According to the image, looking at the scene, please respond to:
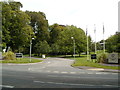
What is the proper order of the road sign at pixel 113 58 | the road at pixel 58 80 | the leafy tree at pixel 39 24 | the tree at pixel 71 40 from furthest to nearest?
the leafy tree at pixel 39 24 → the tree at pixel 71 40 → the road sign at pixel 113 58 → the road at pixel 58 80

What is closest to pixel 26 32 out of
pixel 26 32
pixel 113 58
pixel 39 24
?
pixel 26 32

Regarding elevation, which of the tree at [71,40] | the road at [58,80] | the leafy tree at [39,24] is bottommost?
the road at [58,80]

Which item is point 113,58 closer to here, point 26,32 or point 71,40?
point 71,40

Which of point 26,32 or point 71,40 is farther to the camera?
point 71,40

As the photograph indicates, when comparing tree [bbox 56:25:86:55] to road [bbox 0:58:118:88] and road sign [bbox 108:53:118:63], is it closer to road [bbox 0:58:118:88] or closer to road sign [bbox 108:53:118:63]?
road sign [bbox 108:53:118:63]

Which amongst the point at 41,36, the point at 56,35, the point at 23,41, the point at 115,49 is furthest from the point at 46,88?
the point at 56,35

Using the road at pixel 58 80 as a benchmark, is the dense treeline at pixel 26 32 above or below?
above

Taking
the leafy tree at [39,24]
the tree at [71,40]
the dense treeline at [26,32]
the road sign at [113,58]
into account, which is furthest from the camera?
the leafy tree at [39,24]

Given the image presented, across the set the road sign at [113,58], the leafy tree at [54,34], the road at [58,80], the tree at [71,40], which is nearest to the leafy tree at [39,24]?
the leafy tree at [54,34]

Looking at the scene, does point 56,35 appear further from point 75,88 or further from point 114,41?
point 75,88

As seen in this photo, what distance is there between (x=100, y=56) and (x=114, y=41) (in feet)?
31.1

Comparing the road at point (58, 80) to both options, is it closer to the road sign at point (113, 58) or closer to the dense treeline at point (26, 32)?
the road sign at point (113, 58)

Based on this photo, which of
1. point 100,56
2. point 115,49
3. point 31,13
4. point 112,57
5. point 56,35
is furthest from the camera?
point 56,35

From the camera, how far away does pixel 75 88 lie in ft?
30.7
